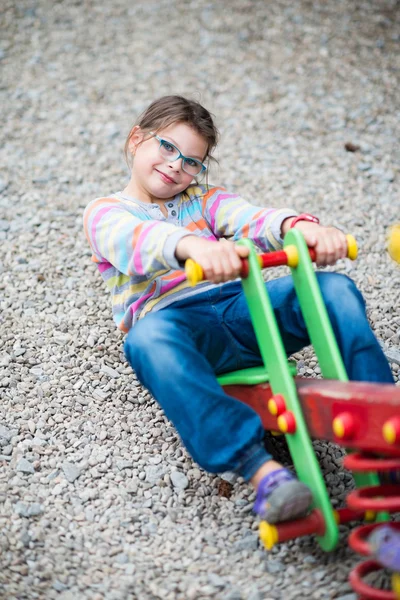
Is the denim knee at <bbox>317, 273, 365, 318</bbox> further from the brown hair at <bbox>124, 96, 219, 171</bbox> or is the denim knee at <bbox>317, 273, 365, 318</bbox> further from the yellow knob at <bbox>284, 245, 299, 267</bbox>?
the brown hair at <bbox>124, 96, 219, 171</bbox>

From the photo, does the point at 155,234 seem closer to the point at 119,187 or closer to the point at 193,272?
the point at 193,272

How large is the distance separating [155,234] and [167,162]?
1.47 feet

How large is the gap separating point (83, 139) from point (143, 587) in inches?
125

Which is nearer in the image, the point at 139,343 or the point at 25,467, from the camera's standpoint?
the point at 139,343

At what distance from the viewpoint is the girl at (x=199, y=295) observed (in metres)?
1.86

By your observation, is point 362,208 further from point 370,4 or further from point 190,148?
point 370,4

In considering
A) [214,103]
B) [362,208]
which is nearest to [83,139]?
[214,103]

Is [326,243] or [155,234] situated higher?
[155,234]

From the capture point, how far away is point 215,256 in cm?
185

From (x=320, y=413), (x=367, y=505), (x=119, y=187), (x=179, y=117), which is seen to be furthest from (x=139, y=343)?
(x=119, y=187)

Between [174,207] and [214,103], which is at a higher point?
[174,207]

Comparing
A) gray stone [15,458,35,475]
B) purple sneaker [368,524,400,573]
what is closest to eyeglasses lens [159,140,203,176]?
gray stone [15,458,35,475]

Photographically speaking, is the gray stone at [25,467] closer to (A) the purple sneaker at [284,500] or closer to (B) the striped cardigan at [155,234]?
(B) the striped cardigan at [155,234]

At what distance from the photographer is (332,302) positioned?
6.63 feet
